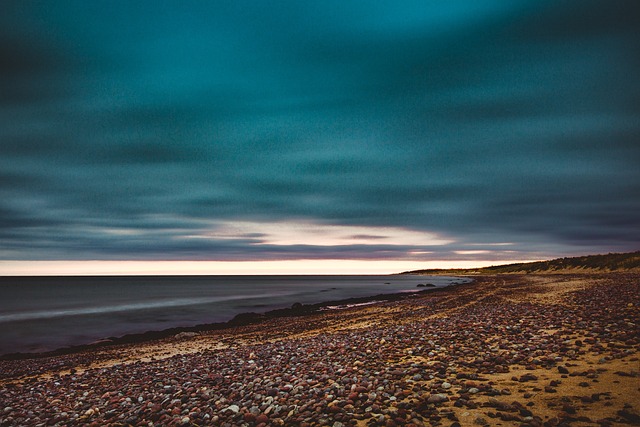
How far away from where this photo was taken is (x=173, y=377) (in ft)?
37.6

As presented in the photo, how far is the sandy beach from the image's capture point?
6.43 metres

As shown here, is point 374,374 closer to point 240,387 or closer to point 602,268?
point 240,387

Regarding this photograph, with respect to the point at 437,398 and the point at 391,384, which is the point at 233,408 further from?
the point at 437,398

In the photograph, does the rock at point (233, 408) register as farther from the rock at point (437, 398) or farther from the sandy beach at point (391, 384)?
the rock at point (437, 398)

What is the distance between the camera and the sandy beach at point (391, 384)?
6.43 m

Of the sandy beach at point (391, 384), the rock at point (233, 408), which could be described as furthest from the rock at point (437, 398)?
the rock at point (233, 408)

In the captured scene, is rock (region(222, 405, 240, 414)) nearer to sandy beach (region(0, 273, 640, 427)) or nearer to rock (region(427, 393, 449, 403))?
sandy beach (region(0, 273, 640, 427))

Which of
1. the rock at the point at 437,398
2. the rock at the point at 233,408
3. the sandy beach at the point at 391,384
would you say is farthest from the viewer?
the rock at the point at 233,408

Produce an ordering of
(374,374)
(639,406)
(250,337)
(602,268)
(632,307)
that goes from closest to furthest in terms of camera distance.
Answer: (639,406) < (374,374) < (632,307) < (250,337) < (602,268)

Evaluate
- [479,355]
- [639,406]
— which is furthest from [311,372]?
[639,406]

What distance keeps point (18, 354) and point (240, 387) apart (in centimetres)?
2310

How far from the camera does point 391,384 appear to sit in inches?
320

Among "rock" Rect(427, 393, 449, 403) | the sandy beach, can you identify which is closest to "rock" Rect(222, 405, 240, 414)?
the sandy beach

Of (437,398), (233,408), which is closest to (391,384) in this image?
(437,398)
